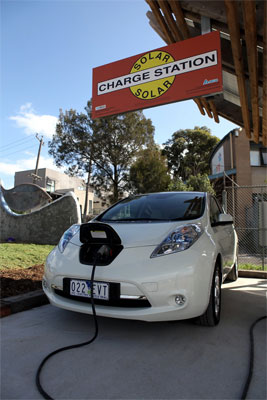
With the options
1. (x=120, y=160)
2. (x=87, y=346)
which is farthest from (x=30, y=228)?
(x=120, y=160)

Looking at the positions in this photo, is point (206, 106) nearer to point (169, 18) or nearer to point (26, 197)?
point (169, 18)

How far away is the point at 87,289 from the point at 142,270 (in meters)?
0.53

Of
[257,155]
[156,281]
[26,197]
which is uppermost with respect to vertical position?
[257,155]

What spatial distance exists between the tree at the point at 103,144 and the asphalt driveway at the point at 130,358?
70.9 feet

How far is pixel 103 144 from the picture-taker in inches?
954

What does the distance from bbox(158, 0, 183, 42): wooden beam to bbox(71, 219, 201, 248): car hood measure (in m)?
3.08

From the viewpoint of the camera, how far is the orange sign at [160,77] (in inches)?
177

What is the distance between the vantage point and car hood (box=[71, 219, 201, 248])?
2.54 meters

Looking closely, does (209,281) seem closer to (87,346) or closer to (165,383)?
(165,383)

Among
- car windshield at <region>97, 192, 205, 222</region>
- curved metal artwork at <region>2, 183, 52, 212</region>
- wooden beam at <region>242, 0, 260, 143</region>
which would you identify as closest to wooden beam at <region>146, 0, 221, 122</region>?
wooden beam at <region>242, 0, 260, 143</region>

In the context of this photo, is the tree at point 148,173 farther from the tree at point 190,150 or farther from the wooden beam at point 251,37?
the wooden beam at point 251,37

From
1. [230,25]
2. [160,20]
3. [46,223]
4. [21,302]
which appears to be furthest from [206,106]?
[46,223]

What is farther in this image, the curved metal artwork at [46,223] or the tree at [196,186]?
the tree at [196,186]

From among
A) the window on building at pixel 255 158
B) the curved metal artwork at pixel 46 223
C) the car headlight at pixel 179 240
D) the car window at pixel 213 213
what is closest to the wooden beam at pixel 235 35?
the car window at pixel 213 213
